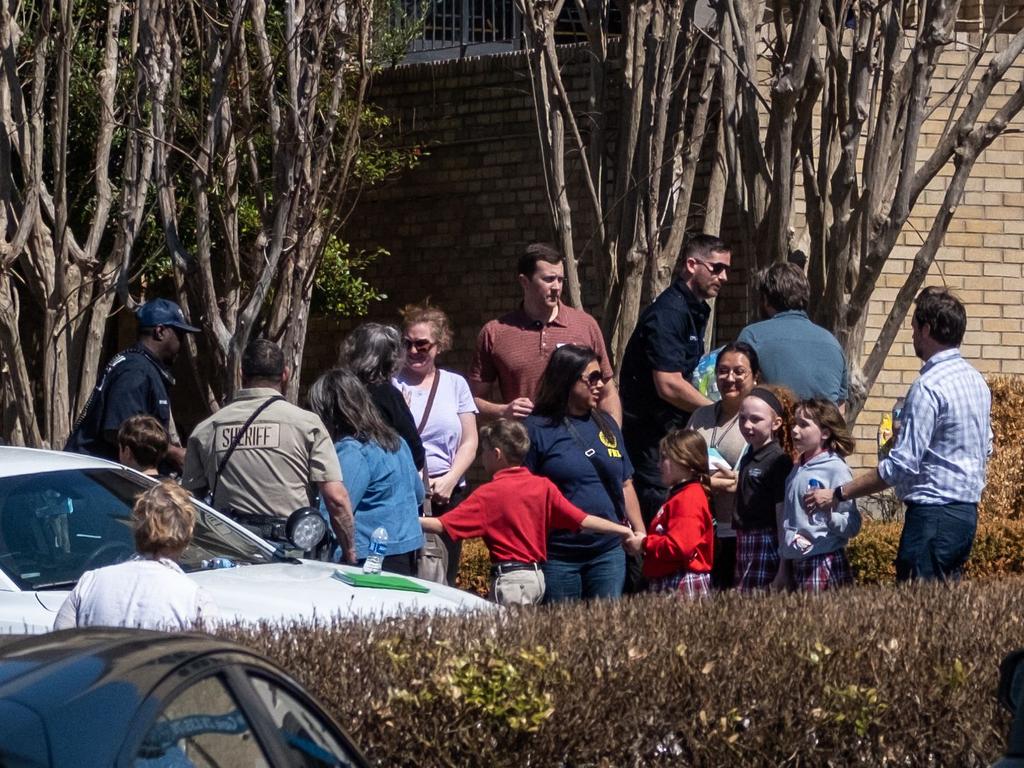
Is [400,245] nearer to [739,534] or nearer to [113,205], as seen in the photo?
[113,205]

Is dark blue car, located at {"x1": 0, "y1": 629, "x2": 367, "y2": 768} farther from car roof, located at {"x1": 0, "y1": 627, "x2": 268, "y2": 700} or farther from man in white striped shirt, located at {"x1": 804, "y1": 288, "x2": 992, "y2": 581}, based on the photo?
man in white striped shirt, located at {"x1": 804, "y1": 288, "x2": 992, "y2": 581}

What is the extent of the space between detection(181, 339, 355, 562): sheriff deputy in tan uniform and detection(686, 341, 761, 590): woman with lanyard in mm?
1719

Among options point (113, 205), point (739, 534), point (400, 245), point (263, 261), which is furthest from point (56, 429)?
point (400, 245)

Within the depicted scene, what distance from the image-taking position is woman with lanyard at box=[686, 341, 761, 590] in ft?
24.6

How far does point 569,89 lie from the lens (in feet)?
50.3

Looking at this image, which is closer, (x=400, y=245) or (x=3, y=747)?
(x=3, y=747)

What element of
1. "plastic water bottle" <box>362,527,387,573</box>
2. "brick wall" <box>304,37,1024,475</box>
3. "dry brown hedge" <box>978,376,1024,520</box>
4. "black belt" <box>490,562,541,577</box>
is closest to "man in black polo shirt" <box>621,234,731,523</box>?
"black belt" <box>490,562,541,577</box>

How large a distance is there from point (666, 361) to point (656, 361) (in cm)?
5

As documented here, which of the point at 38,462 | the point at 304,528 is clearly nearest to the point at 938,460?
the point at 304,528

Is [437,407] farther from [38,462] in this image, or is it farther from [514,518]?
[38,462]

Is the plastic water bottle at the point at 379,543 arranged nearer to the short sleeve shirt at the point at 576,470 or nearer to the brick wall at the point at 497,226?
the short sleeve shirt at the point at 576,470

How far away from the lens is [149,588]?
5090 millimetres

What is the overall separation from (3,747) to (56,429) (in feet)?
29.2

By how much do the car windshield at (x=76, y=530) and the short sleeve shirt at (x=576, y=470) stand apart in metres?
1.47
